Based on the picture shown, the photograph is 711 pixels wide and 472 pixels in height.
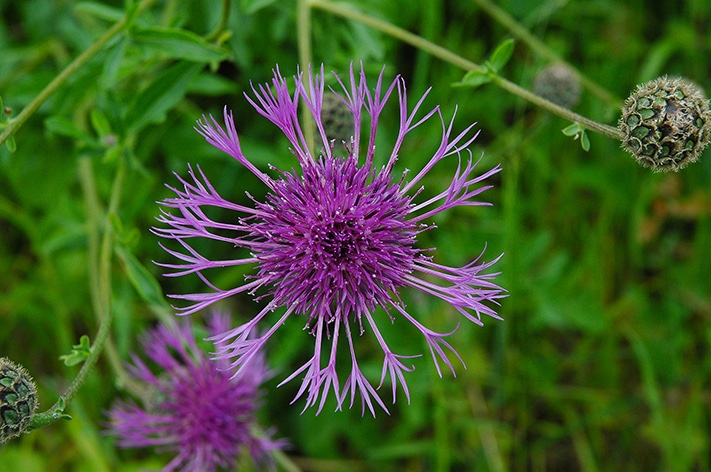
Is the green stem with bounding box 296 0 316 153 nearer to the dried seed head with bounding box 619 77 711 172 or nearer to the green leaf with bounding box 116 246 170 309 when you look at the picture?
the green leaf with bounding box 116 246 170 309

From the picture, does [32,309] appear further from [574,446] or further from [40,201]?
[574,446]

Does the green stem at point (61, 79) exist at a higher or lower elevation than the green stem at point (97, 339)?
higher

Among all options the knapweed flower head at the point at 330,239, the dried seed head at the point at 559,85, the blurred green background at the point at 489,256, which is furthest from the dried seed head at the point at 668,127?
the dried seed head at the point at 559,85

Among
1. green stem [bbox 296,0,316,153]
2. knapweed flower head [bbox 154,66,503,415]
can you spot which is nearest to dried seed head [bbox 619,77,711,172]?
Answer: knapweed flower head [bbox 154,66,503,415]

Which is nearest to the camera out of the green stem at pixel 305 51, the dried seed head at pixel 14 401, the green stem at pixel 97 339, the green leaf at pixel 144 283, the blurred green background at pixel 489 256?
the dried seed head at pixel 14 401

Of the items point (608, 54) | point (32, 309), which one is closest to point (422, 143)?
point (608, 54)

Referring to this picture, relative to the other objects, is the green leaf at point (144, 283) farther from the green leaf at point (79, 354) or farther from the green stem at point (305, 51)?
the green stem at point (305, 51)
